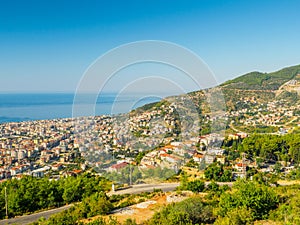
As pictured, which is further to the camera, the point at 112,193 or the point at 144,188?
the point at 144,188

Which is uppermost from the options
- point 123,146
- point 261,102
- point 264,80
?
point 264,80

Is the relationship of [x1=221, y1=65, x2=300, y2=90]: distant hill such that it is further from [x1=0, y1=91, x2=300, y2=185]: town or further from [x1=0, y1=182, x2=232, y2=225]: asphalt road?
[x1=0, y1=182, x2=232, y2=225]: asphalt road

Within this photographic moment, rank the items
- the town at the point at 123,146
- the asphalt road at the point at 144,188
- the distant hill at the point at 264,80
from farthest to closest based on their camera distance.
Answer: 1. the distant hill at the point at 264,80
2. the town at the point at 123,146
3. the asphalt road at the point at 144,188

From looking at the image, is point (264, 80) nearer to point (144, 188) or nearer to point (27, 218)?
point (144, 188)

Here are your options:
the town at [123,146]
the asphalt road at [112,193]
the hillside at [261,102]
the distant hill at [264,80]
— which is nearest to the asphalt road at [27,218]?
the asphalt road at [112,193]

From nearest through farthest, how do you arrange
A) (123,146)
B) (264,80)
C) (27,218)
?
1. (27,218)
2. (123,146)
3. (264,80)

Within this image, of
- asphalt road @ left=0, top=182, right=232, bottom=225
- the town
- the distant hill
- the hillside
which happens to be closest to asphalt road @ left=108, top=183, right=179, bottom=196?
asphalt road @ left=0, top=182, right=232, bottom=225

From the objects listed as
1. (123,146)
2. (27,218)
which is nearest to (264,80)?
(123,146)

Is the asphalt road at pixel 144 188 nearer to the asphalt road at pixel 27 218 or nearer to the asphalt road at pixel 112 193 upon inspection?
the asphalt road at pixel 112 193

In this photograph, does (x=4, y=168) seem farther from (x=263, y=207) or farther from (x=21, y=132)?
(x=263, y=207)

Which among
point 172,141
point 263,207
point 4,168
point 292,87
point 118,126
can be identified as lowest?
point 4,168

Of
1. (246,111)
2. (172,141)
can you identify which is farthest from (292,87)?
(172,141)
